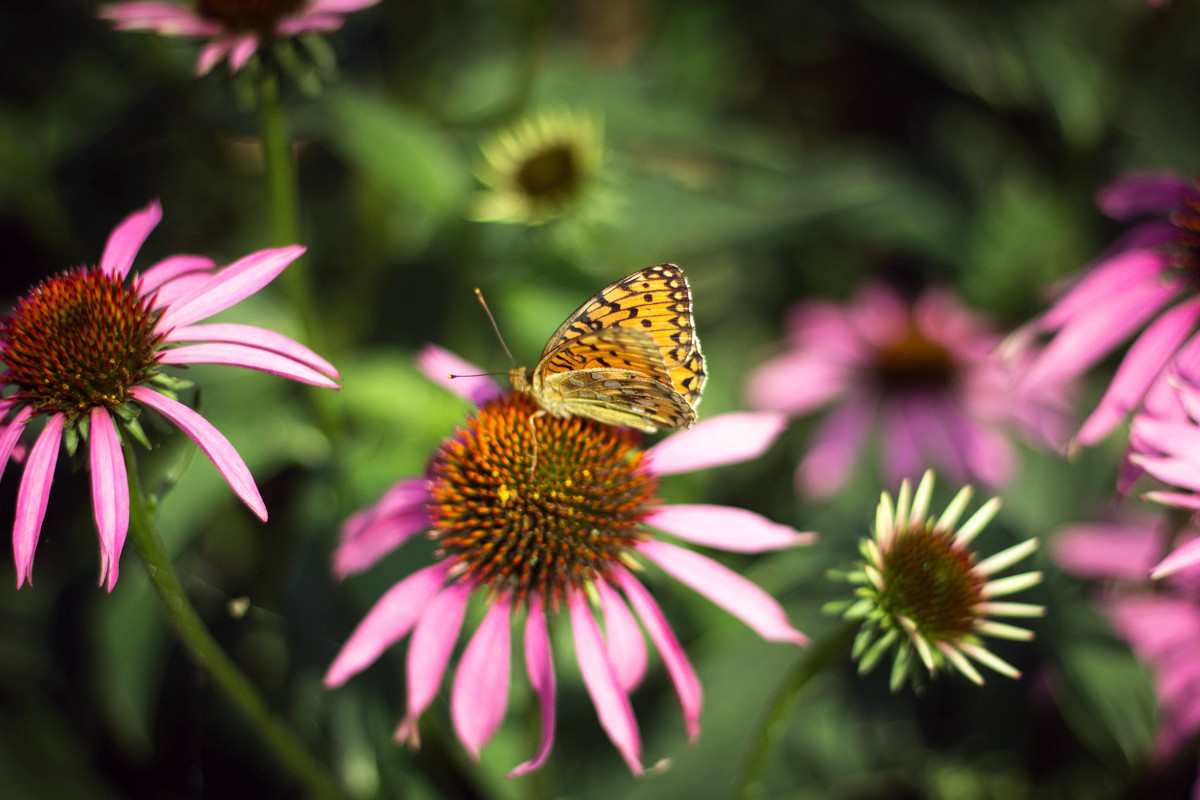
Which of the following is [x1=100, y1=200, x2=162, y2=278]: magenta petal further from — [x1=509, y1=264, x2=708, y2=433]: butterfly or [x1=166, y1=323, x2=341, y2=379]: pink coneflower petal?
[x1=509, y1=264, x2=708, y2=433]: butterfly

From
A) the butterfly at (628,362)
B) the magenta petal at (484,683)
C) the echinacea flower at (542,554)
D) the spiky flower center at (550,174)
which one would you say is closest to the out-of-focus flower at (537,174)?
the spiky flower center at (550,174)

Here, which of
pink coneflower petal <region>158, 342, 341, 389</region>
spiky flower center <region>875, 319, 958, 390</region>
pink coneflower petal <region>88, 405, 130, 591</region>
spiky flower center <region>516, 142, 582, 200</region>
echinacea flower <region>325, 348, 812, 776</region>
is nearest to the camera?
pink coneflower petal <region>88, 405, 130, 591</region>

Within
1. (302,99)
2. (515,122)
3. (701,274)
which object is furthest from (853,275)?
(302,99)

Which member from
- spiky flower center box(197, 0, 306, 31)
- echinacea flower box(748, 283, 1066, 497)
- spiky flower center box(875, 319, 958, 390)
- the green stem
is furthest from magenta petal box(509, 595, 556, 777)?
spiky flower center box(875, 319, 958, 390)

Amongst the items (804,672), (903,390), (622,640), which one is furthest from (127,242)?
(903,390)

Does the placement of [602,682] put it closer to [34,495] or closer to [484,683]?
[484,683]

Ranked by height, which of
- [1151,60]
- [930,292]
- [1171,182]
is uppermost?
[1151,60]

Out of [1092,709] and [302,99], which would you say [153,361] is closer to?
[302,99]
